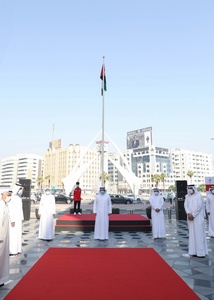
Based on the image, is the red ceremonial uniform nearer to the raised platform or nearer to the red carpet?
the raised platform

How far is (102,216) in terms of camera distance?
8.27 meters

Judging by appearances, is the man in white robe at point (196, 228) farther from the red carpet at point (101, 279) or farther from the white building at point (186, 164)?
the white building at point (186, 164)

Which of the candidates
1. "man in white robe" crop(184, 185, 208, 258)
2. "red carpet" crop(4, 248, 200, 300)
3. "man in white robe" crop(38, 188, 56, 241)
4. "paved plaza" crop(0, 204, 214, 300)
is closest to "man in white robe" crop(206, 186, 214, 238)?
"paved plaza" crop(0, 204, 214, 300)

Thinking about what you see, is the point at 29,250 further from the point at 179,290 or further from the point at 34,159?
the point at 34,159

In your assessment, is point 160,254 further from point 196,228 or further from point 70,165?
point 70,165

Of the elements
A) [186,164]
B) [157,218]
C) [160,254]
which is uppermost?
[186,164]

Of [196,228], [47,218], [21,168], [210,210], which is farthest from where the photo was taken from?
[21,168]

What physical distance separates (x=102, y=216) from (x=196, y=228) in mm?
3398

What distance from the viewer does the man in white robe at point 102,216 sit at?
26.2 ft

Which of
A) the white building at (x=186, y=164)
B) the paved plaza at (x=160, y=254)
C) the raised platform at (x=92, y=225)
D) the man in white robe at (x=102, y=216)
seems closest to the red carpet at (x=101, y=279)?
the paved plaza at (x=160, y=254)

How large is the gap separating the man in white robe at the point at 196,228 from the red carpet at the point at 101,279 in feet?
3.53

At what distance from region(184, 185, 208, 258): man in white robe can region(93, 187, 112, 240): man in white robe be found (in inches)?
118

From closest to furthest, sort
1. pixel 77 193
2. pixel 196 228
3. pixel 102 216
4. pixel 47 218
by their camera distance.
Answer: pixel 196 228, pixel 47 218, pixel 102 216, pixel 77 193

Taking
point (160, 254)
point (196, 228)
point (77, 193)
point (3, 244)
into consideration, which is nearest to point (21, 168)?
point (77, 193)
